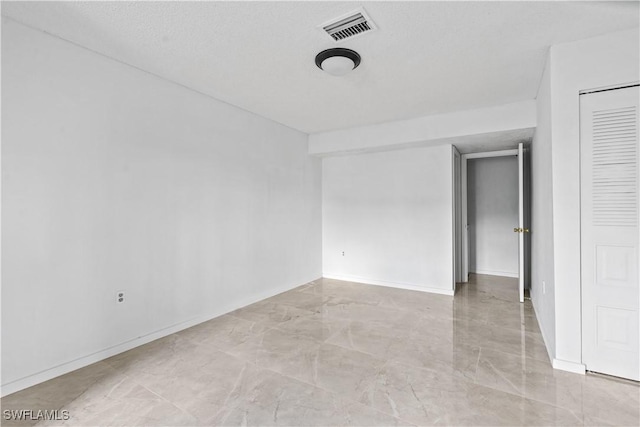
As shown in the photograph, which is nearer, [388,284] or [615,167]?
[615,167]

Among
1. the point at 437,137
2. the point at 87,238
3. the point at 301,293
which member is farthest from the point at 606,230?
the point at 87,238

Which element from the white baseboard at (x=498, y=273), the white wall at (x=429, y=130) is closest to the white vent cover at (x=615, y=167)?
the white wall at (x=429, y=130)

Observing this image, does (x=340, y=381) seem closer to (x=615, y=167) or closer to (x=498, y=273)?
(x=615, y=167)

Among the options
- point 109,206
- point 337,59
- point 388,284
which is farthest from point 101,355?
point 388,284

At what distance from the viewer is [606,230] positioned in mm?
2318

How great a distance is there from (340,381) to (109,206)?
2432mm

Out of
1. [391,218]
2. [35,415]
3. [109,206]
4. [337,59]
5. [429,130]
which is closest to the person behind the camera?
[35,415]

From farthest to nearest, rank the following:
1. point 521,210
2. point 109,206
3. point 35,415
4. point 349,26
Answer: point 521,210
point 109,206
point 349,26
point 35,415

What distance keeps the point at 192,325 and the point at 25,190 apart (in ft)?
6.49

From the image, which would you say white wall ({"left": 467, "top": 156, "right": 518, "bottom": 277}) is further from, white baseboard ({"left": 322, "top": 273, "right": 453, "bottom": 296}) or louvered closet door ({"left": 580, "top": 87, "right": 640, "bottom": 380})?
louvered closet door ({"left": 580, "top": 87, "right": 640, "bottom": 380})

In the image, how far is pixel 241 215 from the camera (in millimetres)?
4059

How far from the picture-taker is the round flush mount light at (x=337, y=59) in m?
2.56

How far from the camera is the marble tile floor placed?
76.3 inches

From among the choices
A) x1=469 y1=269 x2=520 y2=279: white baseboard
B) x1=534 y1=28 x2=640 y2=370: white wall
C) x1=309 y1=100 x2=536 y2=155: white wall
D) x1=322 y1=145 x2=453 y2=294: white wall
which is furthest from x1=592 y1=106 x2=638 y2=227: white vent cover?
x1=469 y1=269 x2=520 y2=279: white baseboard
